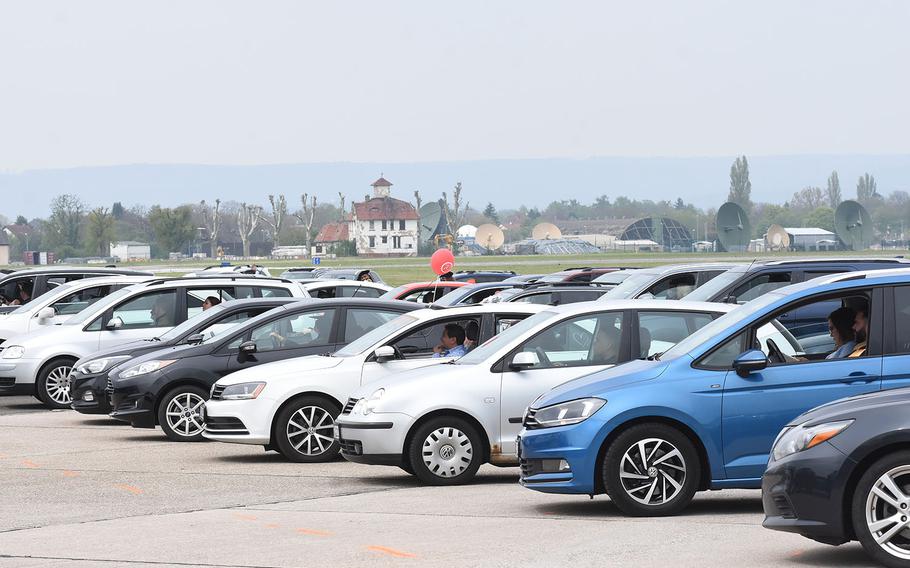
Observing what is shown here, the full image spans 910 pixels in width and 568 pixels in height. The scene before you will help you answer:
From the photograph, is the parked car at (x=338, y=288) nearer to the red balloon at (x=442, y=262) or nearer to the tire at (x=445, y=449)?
the red balloon at (x=442, y=262)

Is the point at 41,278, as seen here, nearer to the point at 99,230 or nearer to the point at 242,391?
the point at 242,391

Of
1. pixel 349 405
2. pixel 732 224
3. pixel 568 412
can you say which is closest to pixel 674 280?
pixel 349 405

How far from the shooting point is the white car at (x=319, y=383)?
13.5 meters

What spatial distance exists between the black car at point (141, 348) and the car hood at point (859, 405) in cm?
999

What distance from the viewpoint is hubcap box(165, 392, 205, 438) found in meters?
15.8

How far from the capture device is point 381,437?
11.8 meters

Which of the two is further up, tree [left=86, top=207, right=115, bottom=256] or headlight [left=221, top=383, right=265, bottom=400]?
tree [left=86, top=207, right=115, bottom=256]

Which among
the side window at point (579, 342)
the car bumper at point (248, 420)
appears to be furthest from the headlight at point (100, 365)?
the side window at point (579, 342)

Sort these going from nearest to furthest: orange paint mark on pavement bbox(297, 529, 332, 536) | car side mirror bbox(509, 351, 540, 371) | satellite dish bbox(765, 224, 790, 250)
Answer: orange paint mark on pavement bbox(297, 529, 332, 536), car side mirror bbox(509, 351, 540, 371), satellite dish bbox(765, 224, 790, 250)

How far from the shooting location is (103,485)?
41.0 ft

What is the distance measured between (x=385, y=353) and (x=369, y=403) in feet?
4.66

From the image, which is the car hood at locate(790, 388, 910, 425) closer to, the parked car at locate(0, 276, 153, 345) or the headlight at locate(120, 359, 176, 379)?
the headlight at locate(120, 359, 176, 379)

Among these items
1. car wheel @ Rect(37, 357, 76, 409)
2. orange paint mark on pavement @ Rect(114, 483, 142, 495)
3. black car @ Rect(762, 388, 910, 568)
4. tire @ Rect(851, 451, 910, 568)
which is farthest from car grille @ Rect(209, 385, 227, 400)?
tire @ Rect(851, 451, 910, 568)

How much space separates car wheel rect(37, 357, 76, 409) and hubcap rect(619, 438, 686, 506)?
12314 mm
